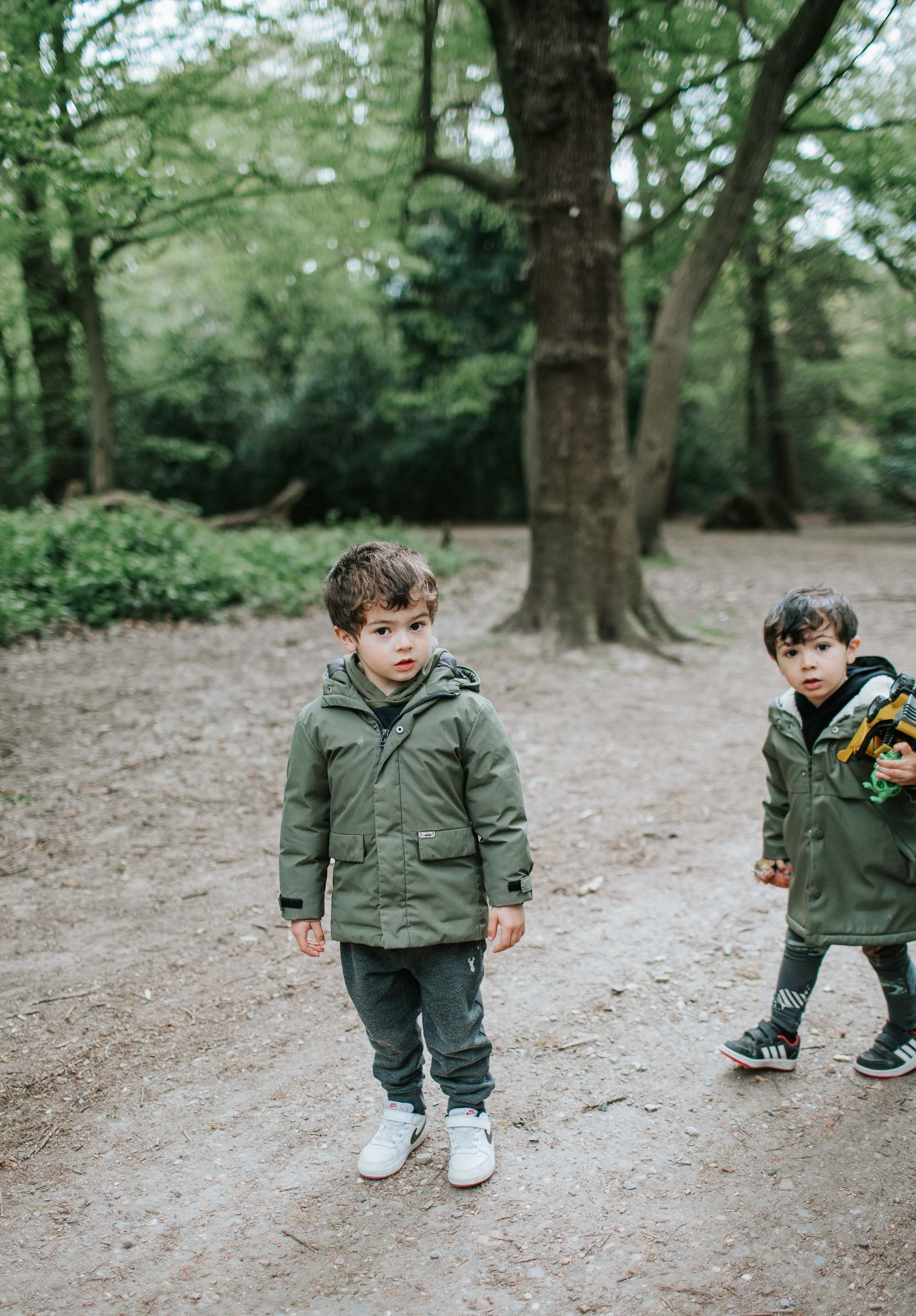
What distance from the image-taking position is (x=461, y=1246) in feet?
7.29

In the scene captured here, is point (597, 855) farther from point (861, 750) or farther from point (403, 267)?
point (403, 267)

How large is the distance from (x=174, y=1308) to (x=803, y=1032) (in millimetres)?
1953

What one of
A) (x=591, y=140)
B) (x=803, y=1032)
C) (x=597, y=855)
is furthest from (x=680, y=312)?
(x=803, y=1032)

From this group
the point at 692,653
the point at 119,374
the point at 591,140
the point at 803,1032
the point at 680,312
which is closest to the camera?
the point at 803,1032

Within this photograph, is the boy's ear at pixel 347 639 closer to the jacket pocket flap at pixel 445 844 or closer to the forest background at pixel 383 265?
the jacket pocket flap at pixel 445 844

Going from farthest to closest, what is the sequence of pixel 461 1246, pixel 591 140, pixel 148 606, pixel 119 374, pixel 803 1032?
pixel 119 374 → pixel 148 606 → pixel 591 140 → pixel 803 1032 → pixel 461 1246

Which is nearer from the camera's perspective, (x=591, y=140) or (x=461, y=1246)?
(x=461, y=1246)

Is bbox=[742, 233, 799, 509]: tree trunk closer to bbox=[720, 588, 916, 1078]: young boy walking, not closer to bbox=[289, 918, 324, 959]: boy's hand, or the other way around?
bbox=[720, 588, 916, 1078]: young boy walking

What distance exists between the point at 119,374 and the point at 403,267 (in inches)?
211

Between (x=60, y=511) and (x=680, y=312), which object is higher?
(x=680, y=312)

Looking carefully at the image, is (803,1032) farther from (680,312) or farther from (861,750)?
(680,312)

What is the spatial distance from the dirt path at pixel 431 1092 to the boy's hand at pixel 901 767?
3.17 feet

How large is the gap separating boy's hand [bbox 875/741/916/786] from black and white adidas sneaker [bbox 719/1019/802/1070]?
908 millimetres

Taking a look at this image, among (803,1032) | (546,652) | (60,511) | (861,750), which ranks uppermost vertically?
(60,511)
